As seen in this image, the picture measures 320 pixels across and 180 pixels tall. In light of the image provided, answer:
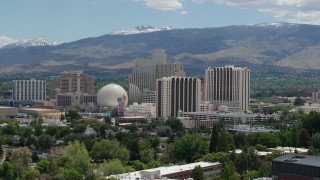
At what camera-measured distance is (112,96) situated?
61.6 meters

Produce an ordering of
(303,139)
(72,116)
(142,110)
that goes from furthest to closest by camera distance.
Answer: (142,110)
(72,116)
(303,139)

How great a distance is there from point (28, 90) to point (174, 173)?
173 ft

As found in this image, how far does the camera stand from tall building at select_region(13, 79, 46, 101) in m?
72.5

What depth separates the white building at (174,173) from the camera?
22203mm

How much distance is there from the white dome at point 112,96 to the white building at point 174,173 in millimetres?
35249

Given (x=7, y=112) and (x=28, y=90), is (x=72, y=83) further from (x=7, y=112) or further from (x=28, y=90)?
(x=7, y=112)

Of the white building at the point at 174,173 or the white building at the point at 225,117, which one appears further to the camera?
the white building at the point at 225,117

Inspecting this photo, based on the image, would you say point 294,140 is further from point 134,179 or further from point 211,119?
point 211,119

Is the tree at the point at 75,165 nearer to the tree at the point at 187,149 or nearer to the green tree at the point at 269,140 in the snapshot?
the tree at the point at 187,149

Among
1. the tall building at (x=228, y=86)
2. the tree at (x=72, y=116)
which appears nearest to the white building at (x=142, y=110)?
the tree at (x=72, y=116)

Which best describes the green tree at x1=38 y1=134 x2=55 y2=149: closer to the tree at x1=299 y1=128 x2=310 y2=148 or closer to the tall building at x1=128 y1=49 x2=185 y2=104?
the tree at x1=299 y1=128 x2=310 y2=148

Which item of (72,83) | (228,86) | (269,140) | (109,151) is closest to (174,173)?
(109,151)

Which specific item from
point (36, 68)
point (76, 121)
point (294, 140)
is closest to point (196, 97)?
point (76, 121)

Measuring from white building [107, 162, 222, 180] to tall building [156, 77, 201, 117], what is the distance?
88.7 feet
